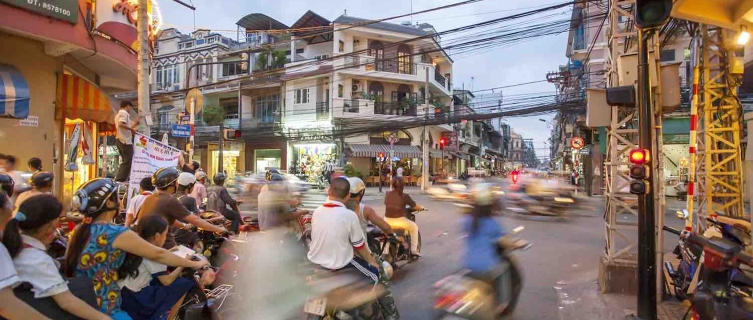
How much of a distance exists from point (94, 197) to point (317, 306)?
6.29 ft

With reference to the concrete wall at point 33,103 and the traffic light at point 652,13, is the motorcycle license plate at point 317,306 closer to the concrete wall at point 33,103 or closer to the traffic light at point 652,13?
the traffic light at point 652,13

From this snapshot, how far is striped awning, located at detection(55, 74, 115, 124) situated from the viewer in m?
10.3

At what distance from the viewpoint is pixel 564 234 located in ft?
40.9

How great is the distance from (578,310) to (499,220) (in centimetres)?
185

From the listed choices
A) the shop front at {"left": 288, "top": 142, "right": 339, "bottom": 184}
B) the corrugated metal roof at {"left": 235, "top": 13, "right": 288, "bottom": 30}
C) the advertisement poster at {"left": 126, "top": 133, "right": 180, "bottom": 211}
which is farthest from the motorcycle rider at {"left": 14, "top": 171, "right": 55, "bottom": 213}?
the corrugated metal roof at {"left": 235, "top": 13, "right": 288, "bottom": 30}

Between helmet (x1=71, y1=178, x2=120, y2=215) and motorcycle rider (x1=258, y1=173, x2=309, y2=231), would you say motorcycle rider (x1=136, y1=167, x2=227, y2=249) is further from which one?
helmet (x1=71, y1=178, x2=120, y2=215)

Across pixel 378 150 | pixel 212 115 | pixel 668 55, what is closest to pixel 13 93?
pixel 378 150

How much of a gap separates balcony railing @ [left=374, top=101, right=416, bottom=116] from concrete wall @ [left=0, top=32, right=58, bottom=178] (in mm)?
25626

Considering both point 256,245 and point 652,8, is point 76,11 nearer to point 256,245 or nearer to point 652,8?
point 256,245

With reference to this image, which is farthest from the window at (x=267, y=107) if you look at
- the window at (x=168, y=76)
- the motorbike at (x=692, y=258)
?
the motorbike at (x=692, y=258)

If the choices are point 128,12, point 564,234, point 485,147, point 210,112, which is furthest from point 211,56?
point 485,147

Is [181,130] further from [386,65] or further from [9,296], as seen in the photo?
[386,65]

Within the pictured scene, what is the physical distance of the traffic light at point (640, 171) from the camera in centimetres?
532

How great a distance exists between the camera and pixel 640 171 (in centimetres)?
536
